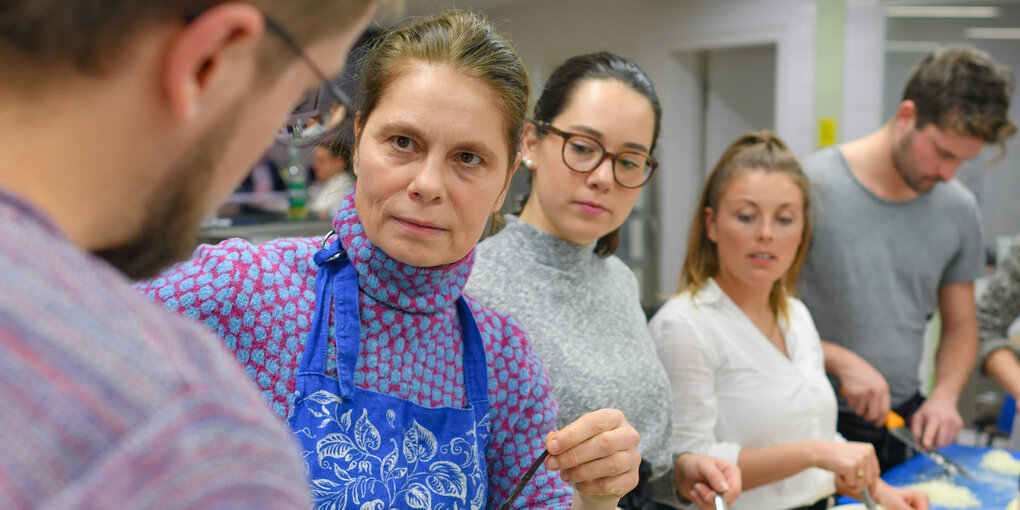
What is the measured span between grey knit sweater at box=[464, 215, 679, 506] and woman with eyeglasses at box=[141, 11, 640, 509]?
252mm

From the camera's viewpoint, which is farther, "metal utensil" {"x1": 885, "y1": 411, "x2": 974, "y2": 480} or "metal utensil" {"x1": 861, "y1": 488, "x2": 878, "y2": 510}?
"metal utensil" {"x1": 885, "y1": 411, "x2": 974, "y2": 480}

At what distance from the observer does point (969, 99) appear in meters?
2.41

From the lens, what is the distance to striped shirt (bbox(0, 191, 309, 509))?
0.35 metres

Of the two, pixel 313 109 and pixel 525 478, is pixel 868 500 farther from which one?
pixel 313 109

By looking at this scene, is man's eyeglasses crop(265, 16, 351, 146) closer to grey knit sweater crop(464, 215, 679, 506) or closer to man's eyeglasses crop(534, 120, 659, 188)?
grey knit sweater crop(464, 215, 679, 506)

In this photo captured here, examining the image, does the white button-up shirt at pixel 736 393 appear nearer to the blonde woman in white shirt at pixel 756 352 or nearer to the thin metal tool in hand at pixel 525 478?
the blonde woman in white shirt at pixel 756 352

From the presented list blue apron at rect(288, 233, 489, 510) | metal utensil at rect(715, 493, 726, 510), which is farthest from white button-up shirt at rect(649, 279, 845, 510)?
blue apron at rect(288, 233, 489, 510)

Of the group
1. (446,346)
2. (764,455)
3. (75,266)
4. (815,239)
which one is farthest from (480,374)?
(815,239)

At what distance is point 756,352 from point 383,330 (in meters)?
1.17

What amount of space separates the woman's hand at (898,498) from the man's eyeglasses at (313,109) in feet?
5.26

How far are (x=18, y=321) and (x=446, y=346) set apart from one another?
71cm

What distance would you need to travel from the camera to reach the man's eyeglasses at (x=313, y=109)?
484 mm

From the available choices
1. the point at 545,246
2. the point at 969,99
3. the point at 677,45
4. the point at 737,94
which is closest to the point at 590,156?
the point at 545,246

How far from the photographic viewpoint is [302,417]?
90 centimetres
